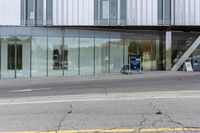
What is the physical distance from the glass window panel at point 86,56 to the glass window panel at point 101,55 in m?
0.48

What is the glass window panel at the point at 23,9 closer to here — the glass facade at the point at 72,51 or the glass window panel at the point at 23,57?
the glass facade at the point at 72,51

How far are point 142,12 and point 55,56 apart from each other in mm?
8885

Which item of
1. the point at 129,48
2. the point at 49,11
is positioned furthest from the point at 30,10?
the point at 129,48

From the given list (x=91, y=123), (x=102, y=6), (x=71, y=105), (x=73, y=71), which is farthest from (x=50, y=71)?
A: (x=91, y=123)

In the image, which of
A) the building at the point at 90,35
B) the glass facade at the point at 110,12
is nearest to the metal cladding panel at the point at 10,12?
the building at the point at 90,35

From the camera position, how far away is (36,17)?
1367 inches

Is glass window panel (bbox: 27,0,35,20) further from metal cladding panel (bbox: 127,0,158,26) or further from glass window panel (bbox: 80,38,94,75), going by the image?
metal cladding panel (bbox: 127,0,158,26)

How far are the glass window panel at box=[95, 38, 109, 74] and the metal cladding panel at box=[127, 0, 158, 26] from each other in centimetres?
303

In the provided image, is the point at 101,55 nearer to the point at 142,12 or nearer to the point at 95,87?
the point at 142,12

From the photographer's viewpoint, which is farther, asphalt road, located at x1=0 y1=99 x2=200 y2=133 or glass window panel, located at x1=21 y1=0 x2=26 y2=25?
glass window panel, located at x1=21 y1=0 x2=26 y2=25

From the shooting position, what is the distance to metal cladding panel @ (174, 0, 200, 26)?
119 feet

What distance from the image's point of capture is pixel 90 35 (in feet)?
118

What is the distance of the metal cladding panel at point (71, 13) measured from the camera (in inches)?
1371

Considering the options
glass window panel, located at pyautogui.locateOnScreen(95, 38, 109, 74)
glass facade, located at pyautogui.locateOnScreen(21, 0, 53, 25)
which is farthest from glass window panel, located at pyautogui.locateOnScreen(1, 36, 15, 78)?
glass window panel, located at pyautogui.locateOnScreen(95, 38, 109, 74)
